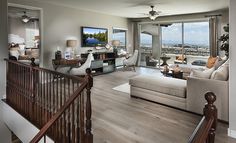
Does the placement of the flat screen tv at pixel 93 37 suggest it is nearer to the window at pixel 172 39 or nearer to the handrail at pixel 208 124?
the window at pixel 172 39

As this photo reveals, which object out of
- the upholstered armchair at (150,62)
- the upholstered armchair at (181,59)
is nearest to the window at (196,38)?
the upholstered armchair at (181,59)

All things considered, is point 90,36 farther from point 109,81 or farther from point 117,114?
point 117,114

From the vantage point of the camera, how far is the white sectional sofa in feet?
10.9

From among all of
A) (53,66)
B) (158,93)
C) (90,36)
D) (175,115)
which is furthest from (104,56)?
(175,115)

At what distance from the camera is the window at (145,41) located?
10344 mm

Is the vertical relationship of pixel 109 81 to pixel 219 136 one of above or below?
above

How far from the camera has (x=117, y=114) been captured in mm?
3736

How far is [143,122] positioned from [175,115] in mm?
725

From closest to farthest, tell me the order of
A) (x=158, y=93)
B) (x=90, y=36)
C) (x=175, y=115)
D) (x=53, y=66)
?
(x=175, y=115) < (x=158, y=93) < (x=53, y=66) < (x=90, y=36)

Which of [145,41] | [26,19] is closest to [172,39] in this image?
[145,41]

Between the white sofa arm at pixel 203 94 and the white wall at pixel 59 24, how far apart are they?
14.9 feet

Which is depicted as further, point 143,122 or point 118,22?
point 118,22

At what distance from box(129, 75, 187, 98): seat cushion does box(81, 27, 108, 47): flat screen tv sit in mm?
3619

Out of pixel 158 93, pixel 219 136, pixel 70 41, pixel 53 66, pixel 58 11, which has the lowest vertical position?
pixel 219 136
